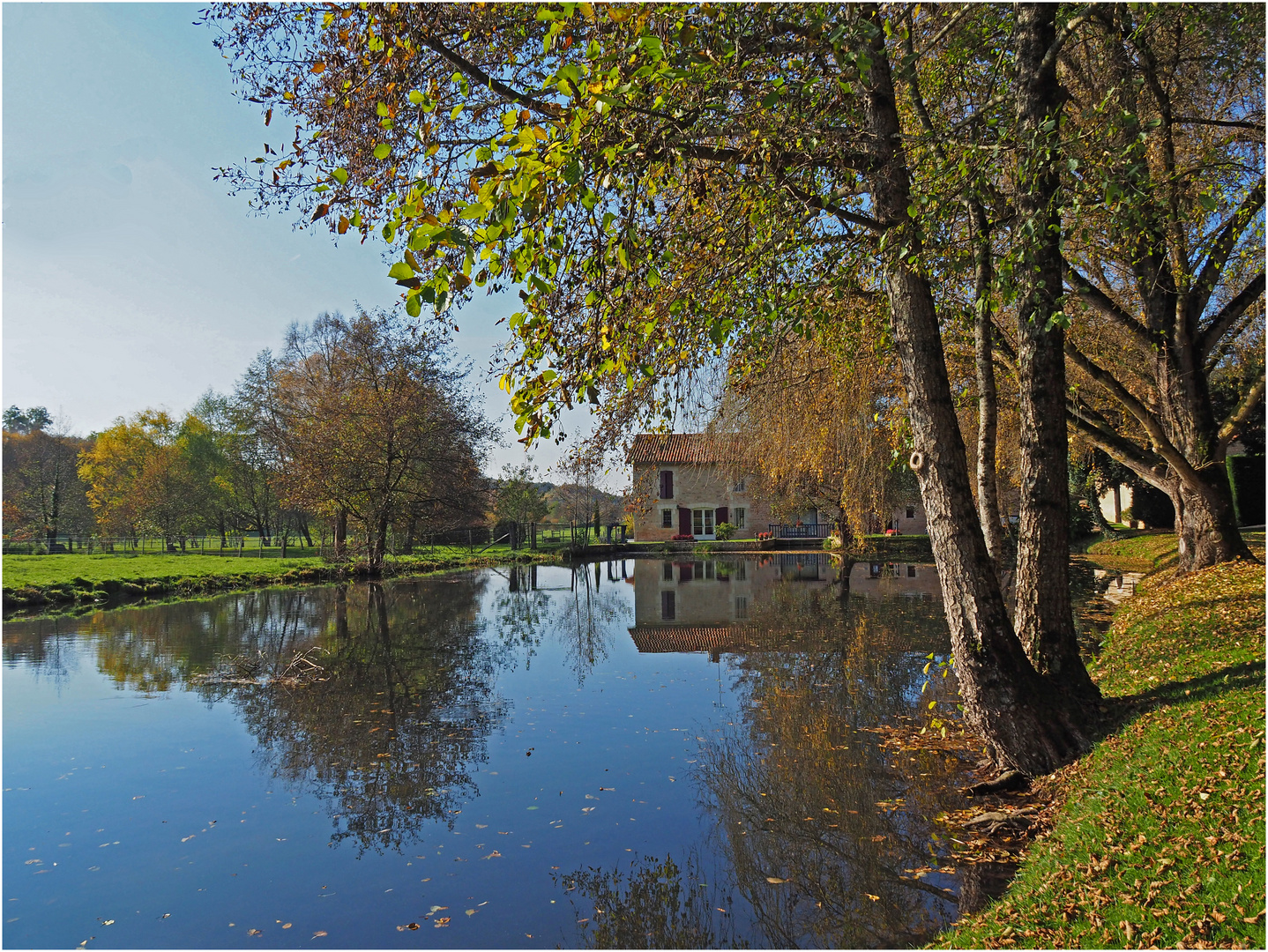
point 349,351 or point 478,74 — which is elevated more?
point 349,351

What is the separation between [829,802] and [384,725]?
4307 millimetres

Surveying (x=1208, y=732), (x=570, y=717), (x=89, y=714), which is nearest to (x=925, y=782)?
(x=1208, y=732)

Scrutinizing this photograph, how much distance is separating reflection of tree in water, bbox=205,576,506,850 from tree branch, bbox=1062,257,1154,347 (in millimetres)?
8468

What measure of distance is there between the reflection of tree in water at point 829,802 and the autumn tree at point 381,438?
16.3 m

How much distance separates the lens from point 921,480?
550 cm

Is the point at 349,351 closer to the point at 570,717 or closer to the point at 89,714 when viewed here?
the point at 89,714

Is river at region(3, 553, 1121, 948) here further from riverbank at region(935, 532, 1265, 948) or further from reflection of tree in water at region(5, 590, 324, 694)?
riverbank at region(935, 532, 1265, 948)

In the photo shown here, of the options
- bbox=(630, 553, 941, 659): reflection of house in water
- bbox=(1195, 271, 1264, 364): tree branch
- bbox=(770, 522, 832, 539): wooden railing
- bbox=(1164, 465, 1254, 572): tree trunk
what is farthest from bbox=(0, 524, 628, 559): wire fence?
bbox=(1195, 271, 1264, 364): tree branch

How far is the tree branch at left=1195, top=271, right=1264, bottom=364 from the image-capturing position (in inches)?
387

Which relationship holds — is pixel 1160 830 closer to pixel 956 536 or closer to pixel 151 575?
pixel 956 536

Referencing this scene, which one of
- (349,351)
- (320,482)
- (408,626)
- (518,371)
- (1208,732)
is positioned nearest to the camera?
(518,371)

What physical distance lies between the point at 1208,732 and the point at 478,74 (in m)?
5.91

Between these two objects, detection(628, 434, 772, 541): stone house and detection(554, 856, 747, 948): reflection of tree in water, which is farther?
detection(628, 434, 772, 541): stone house

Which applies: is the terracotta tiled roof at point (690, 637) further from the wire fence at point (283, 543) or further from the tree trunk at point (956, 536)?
the wire fence at point (283, 543)
